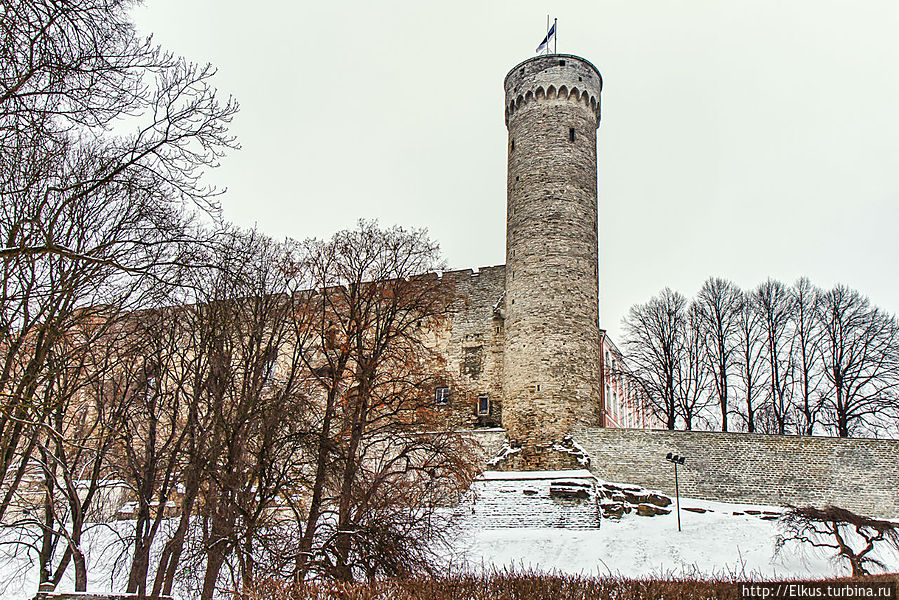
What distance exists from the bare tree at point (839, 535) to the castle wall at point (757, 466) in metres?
2.99

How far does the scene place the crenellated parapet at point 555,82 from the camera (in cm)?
2647

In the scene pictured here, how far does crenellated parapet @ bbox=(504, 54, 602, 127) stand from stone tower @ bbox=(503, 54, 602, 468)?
0.04m

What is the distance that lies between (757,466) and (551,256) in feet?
28.8

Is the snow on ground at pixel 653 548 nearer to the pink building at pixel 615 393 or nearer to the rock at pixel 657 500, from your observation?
the rock at pixel 657 500

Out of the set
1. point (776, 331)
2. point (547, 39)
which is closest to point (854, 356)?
point (776, 331)

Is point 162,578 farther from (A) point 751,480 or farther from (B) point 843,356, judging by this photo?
(B) point 843,356

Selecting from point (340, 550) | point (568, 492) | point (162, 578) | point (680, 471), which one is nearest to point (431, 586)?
point (340, 550)

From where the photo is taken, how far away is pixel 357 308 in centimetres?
1709

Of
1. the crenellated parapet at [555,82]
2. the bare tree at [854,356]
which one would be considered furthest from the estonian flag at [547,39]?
the bare tree at [854,356]

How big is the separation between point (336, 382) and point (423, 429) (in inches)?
82.4

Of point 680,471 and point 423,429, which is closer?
point 423,429

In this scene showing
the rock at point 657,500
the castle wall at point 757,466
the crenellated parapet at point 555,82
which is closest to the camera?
the rock at point 657,500

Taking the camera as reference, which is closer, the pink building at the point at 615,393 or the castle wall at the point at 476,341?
the castle wall at the point at 476,341

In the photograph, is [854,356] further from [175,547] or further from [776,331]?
[175,547]
